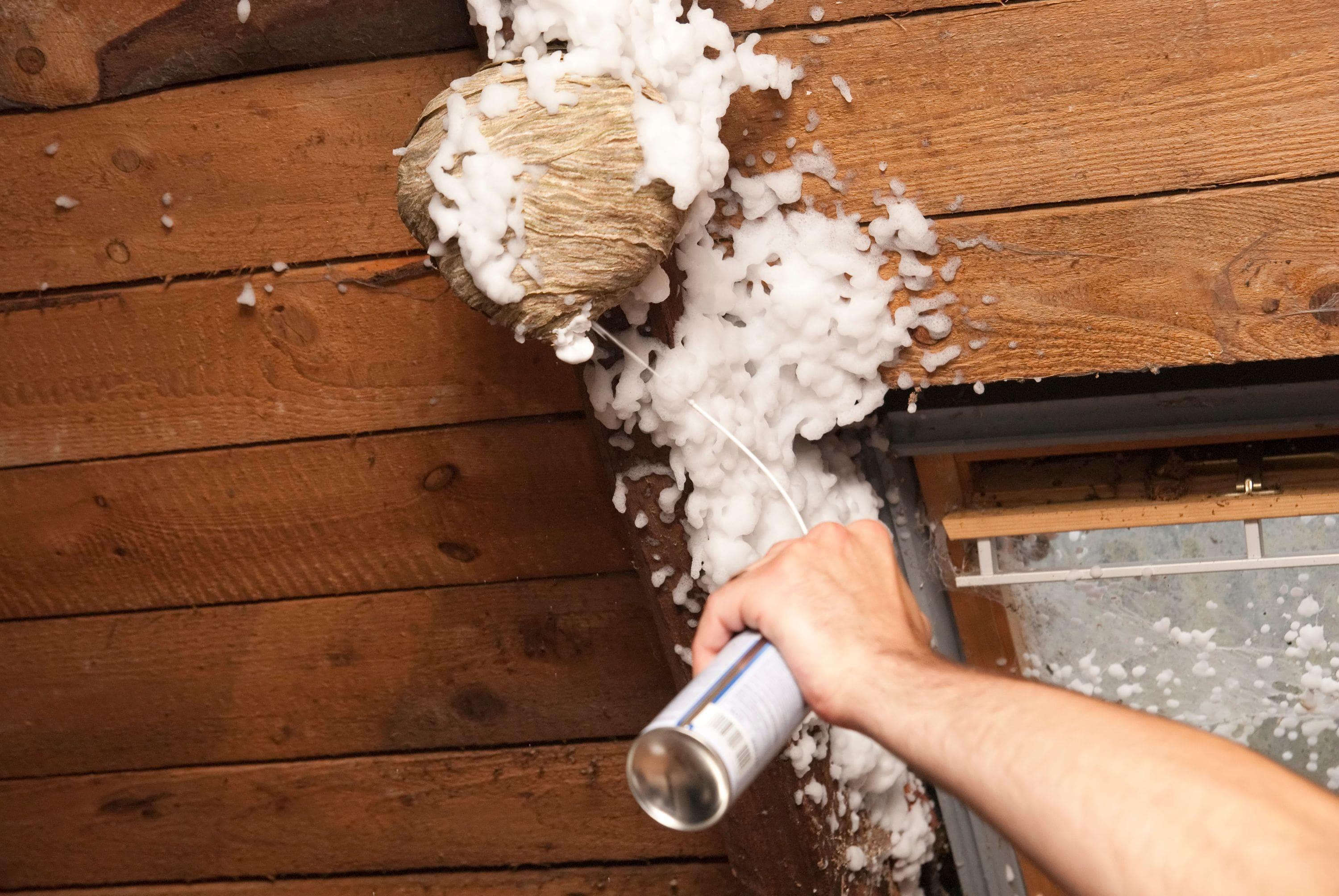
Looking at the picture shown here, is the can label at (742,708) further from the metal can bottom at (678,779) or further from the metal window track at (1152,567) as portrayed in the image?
the metal window track at (1152,567)

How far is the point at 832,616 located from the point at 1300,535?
638mm

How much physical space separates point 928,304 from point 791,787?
1.56 feet

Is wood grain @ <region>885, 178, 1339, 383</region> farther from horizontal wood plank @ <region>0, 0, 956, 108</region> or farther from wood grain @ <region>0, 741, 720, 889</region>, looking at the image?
wood grain @ <region>0, 741, 720, 889</region>

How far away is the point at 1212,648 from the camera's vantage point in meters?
1.15

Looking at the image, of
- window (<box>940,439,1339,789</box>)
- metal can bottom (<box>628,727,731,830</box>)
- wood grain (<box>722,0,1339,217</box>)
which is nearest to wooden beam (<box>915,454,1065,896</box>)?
window (<box>940,439,1339,789</box>)

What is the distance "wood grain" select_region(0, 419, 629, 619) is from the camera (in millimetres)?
1134

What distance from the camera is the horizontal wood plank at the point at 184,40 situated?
91 centimetres

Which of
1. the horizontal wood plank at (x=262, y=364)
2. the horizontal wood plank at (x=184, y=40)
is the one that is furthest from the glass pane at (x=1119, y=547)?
the horizontal wood plank at (x=184, y=40)

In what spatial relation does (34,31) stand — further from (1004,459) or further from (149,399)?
(1004,459)

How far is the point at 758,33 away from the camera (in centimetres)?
85

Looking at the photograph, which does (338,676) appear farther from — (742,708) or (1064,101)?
(1064,101)

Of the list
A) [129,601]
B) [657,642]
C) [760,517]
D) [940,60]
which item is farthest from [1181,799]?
[129,601]

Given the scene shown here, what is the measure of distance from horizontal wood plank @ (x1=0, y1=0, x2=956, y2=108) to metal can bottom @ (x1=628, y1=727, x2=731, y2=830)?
0.61 metres

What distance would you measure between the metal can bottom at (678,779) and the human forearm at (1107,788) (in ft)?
0.34
